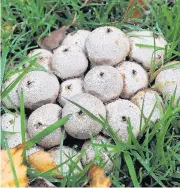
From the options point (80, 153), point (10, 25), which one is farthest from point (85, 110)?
point (10, 25)

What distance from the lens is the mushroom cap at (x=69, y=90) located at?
2.44m

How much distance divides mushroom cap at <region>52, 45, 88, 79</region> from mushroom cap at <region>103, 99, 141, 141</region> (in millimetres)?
272

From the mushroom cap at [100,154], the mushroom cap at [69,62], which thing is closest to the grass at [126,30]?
the mushroom cap at [100,154]

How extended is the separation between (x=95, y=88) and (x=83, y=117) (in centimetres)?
19

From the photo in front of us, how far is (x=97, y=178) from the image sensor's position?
212 cm

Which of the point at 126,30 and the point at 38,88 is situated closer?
the point at 38,88

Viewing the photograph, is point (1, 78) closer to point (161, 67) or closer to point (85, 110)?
point (85, 110)

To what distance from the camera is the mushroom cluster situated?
229 cm

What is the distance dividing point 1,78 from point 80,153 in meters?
0.68

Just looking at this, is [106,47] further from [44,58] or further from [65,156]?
[65,156]

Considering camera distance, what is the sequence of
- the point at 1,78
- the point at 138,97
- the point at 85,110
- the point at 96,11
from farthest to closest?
the point at 96,11 < the point at 1,78 < the point at 138,97 < the point at 85,110

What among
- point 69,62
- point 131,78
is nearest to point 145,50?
point 131,78

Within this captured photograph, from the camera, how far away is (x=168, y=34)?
2.76 metres

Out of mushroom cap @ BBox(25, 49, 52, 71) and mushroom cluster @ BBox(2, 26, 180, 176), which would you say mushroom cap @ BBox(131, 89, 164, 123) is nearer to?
mushroom cluster @ BBox(2, 26, 180, 176)
